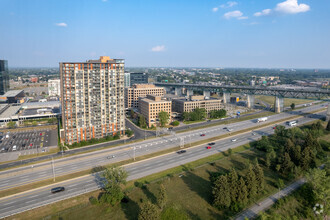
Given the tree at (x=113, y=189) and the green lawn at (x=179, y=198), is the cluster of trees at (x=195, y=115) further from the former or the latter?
the tree at (x=113, y=189)

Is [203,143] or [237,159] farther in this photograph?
[203,143]

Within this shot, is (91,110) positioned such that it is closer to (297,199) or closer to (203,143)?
(203,143)

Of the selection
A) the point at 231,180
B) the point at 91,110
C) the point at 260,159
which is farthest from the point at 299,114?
the point at 91,110

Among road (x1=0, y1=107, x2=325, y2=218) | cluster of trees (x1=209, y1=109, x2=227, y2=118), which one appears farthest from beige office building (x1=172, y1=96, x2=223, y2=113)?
road (x1=0, y1=107, x2=325, y2=218)

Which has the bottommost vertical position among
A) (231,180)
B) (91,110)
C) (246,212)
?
(246,212)

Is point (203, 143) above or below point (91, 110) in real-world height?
below

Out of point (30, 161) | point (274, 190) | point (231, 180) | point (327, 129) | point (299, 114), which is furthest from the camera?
point (299, 114)

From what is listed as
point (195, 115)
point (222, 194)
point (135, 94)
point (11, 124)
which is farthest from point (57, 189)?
point (135, 94)
